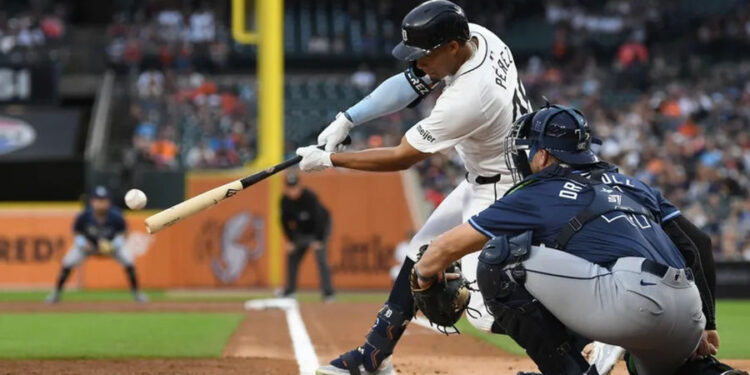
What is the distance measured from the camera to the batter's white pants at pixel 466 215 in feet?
20.0

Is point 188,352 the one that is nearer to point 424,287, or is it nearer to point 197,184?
point 424,287

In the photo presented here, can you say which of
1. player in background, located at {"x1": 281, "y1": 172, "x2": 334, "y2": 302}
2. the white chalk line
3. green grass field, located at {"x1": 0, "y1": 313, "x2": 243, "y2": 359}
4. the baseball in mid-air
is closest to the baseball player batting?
the baseball in mid-air

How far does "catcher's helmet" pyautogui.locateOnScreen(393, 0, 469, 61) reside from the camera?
A: 19.1 ft

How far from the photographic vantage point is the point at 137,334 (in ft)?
34.5

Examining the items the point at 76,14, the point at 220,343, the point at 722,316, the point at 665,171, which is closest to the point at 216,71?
the point at 76,14

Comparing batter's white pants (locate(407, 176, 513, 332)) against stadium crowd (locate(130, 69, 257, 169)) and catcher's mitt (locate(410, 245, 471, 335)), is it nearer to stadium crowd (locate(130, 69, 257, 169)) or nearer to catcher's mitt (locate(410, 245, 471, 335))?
catcher's mitt (locate(410, 245, 471, 335))

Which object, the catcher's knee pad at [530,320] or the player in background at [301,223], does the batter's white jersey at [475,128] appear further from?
the player in background at [301,223]

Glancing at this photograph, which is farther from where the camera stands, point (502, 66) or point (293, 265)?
point (293, 265)

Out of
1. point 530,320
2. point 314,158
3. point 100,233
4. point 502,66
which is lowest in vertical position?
point 100,233

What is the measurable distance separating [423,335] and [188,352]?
2.37m

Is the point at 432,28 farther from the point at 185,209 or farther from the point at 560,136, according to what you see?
the point at 185,209

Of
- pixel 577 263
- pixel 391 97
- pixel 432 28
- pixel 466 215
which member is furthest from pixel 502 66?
pixel 577 263

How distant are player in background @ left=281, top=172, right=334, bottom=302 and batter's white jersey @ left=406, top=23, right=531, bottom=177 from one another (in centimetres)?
1033

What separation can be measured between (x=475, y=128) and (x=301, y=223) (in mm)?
10808
